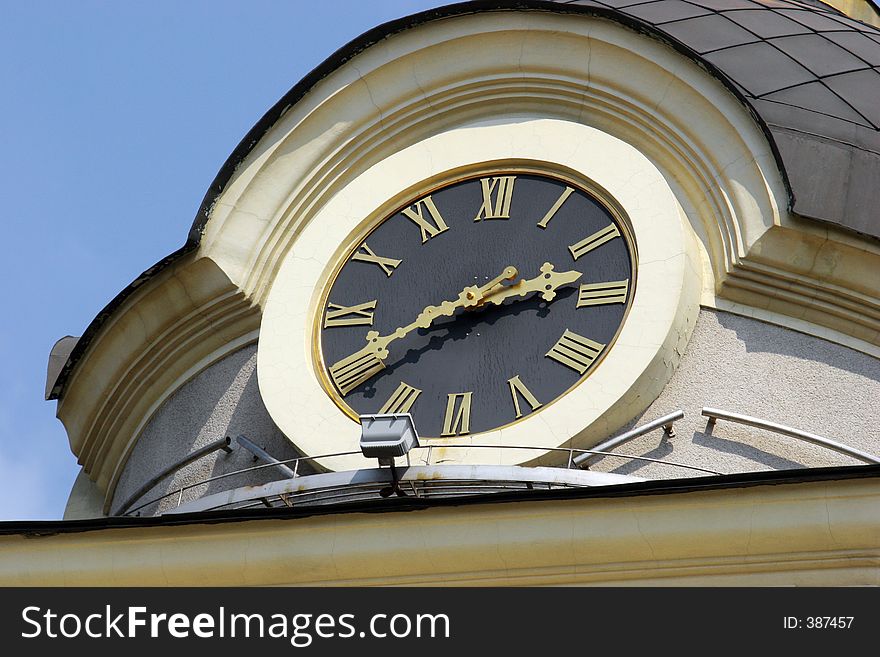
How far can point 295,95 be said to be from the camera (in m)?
11.2

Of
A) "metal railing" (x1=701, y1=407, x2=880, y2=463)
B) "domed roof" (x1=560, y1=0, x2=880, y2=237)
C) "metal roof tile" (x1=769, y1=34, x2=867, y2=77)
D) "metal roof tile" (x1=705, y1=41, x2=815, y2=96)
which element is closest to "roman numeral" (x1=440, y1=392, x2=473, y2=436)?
"metal railing" (x1=701, y1=407, x2=880, y2=463)

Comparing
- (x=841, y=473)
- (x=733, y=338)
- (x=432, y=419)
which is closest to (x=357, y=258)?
(x=432, y=419)

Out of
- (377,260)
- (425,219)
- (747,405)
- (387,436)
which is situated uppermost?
(425,219)

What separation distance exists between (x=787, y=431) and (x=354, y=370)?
2065 mm

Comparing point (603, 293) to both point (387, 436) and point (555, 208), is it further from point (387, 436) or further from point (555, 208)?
point (387, 436)

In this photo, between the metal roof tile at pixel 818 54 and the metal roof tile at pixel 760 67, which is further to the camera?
the metal roof tile at pixel 818 54

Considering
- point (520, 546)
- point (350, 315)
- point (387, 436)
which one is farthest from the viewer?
point (350, 315)

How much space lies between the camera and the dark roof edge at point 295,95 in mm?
10898

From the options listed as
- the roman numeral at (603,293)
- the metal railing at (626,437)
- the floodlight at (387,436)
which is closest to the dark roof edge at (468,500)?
the floodlight at (387,436)

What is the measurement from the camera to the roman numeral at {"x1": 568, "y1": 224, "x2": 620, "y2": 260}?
33.6ft

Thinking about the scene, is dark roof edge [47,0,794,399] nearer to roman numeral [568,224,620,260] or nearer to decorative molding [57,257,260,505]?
decorative molding [57,257,260,505]

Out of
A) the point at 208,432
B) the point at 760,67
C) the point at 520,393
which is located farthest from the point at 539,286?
the point at 760,67

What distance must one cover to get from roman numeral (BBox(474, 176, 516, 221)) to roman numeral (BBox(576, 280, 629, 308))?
2.36ft

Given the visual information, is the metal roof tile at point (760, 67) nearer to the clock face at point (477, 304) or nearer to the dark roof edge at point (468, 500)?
the clock face at point (477, 304)
